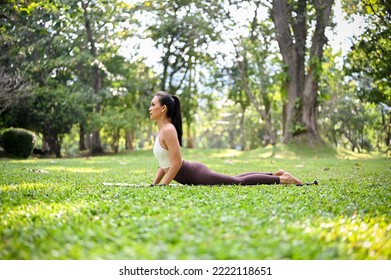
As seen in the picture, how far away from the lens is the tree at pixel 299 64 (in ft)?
49.1

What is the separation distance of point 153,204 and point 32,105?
16070mm

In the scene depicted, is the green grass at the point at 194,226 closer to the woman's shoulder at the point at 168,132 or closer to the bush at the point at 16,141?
the woman's shoulder at the point at 168,132

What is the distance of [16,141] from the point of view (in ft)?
46.5

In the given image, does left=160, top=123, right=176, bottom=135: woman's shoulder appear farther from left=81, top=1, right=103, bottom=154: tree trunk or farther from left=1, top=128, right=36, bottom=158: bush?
left=81, top=1, right=103, bottom=154: tree trunk

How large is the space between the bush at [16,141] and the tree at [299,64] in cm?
976

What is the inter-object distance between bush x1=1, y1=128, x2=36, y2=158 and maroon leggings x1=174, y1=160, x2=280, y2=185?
10.9m

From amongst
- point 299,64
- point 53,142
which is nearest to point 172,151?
point 299,64

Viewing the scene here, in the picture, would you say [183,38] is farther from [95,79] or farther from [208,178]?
[208,178]

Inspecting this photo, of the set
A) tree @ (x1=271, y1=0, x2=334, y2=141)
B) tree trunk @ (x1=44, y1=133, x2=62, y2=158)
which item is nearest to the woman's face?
tree @ (x1=271, y1=0, x2=334, y2=141)
